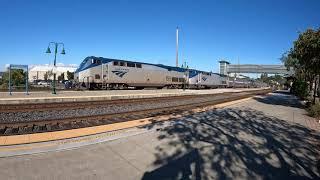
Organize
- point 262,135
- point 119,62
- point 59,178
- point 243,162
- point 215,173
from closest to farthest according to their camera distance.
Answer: point 59,178 < point 215,173 < point 243,162 < point 262,135 < point 119,62

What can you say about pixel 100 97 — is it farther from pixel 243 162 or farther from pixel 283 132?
pixel 243 162

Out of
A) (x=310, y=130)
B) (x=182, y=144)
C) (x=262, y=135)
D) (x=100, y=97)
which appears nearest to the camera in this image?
(x=182, y=144)

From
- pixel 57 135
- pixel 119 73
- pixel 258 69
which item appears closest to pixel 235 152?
pixel 57 135

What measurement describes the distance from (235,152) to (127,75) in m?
27.8

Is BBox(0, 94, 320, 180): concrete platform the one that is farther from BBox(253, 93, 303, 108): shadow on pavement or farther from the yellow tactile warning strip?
BBox(253, 93, 303, 108): shadow on pavement

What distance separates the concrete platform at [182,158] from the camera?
18.1 ft

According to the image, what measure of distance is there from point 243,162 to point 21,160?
4.71 metres

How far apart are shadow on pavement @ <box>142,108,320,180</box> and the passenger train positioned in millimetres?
20807

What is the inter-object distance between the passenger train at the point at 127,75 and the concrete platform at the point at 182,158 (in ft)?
70.7

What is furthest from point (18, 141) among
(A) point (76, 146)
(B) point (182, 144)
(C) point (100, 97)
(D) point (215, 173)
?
(C) point (100, 97)

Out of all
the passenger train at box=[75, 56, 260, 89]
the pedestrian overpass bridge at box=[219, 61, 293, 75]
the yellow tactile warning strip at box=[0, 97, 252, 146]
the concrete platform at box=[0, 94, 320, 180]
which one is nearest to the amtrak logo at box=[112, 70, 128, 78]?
the passenger train at box=[75, 56, 260, 89]

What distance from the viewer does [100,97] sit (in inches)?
838

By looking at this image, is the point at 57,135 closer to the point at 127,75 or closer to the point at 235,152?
the point at 235,152

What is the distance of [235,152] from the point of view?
7.19m
